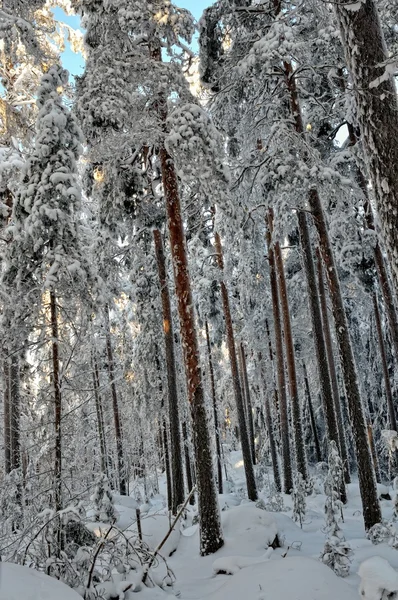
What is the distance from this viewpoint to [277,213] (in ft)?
36.4

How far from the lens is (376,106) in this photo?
4816mm

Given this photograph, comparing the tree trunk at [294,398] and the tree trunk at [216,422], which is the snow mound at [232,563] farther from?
the tree trunk at [216,422]

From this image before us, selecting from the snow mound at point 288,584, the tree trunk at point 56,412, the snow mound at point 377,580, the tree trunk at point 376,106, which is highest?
the tree trunk at point 376,106

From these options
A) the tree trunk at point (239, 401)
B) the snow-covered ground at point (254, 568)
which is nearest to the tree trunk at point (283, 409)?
the tree trunk at point (239, 401)

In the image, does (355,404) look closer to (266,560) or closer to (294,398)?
(266,560)

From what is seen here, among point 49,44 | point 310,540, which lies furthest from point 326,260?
point 49,44

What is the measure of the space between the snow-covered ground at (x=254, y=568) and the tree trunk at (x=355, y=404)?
71 cm

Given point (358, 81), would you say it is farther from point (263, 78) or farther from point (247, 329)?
point (247, 329)

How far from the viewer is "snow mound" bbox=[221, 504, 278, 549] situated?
26.3 ft

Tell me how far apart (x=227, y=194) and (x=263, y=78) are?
4269 millimetres

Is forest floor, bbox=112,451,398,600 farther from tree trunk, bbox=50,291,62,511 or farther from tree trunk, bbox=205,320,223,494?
tree trunk, bbox=205,320,223,494

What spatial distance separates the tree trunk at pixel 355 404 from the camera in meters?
8.84

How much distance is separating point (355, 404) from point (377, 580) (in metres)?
4.67

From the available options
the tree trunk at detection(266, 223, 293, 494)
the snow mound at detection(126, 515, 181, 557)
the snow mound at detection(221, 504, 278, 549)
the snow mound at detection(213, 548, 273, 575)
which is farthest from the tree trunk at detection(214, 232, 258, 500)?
the snow mound at detection(213, 548, 273, 575)
